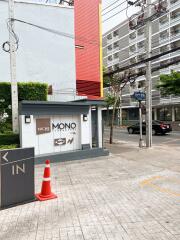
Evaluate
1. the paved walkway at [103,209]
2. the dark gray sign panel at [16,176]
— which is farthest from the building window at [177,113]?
the dark gray sign panel at [16,176]

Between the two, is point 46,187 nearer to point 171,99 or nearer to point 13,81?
point 13,81

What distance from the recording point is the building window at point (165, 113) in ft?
146

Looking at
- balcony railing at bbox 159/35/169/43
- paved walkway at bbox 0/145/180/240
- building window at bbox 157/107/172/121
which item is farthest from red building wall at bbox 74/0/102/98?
balcony railing at bbox 159/35/169/43

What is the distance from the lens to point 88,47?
19344mm

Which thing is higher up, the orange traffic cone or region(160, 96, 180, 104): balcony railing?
region(160, 96, 180, 104): balcony railing

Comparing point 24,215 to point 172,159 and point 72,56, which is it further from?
point 72,56

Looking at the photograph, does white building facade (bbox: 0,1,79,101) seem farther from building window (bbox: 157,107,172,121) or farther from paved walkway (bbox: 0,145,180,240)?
building window (bbox: 157,107,172,121)

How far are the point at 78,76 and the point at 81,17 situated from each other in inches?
180

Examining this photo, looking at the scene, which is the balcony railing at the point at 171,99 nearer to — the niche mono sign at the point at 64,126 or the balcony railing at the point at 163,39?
the balcony railing at the point at 163,39

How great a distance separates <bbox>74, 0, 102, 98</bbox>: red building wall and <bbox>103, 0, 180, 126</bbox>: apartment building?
64.9 feet

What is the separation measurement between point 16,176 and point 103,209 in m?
2.13

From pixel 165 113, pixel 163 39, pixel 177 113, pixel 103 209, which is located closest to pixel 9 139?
pixel 103 209

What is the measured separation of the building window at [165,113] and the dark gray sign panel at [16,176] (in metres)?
41.2

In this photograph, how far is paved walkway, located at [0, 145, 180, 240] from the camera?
4406 mm
